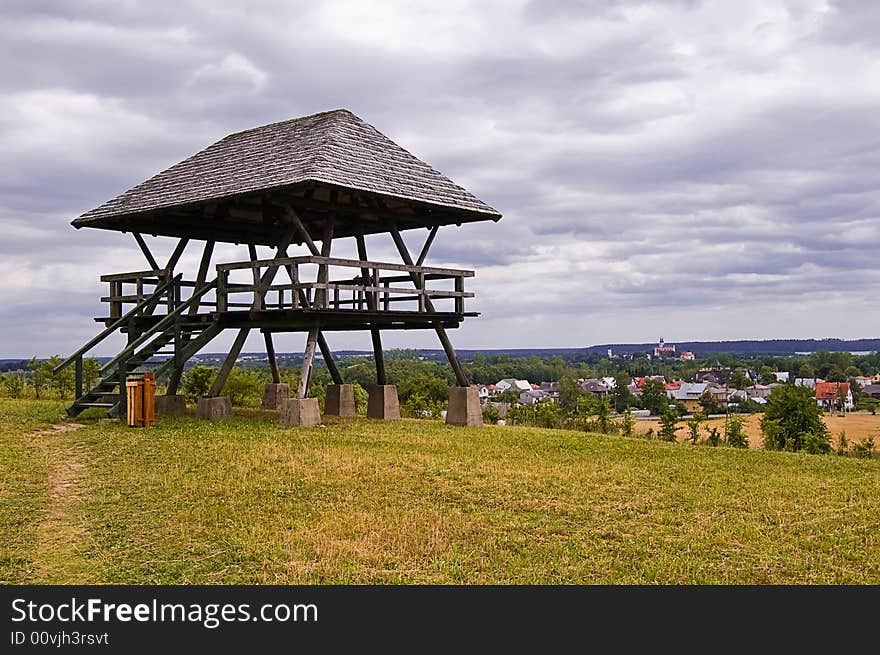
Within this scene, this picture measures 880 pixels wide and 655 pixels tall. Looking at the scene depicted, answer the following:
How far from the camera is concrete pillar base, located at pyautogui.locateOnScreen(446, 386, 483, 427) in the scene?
18.5 meters

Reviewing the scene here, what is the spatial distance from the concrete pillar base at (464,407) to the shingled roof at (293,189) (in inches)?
151

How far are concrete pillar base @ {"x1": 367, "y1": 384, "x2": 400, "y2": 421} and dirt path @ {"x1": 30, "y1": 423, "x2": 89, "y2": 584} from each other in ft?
23.5

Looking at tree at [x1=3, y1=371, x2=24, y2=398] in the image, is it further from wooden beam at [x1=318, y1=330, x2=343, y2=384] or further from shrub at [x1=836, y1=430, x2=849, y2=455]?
shrub at [x1=836, y1=430, x2=849, y2=455]

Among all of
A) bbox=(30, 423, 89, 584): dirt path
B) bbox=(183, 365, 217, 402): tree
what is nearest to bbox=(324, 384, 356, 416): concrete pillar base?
bbox=(30, 423, 89, 584): dirt path

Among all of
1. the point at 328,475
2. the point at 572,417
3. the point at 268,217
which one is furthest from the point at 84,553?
the point at 572,417

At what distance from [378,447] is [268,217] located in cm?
821

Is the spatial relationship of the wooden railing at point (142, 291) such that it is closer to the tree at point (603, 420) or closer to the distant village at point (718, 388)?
the tree at point (603, 420)

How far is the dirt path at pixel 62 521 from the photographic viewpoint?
6980mm

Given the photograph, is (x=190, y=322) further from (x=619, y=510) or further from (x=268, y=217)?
(x=619, y=510)

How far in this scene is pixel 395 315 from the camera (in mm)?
18031

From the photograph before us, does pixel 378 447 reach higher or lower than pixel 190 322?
lower

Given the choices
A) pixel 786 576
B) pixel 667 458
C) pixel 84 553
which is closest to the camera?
pixel 786 576

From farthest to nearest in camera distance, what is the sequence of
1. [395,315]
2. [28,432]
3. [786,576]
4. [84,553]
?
1. [395,315]
2. [28,432]
3. [84,553]
4. [786,576]

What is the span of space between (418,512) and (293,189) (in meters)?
8.90
